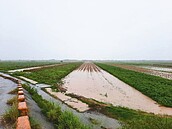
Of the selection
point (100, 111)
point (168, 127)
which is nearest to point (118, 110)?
point (100, 111)

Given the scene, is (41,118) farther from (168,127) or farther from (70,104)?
(168,127)

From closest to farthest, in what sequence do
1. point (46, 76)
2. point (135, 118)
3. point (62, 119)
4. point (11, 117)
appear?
point (11, 117), point (62, 119), point (135, 118), point (46, 76)

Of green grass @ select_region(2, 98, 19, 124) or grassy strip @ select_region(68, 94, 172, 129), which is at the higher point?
green grass @ select_region(2, 98, 19, 124)

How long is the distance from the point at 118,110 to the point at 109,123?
1.68 m

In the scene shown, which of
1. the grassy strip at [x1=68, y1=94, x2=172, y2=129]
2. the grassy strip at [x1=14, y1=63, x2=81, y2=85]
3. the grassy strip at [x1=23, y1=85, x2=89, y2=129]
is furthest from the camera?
the grassy strip at [x1=14, y1=63, x2=81, y2=85]

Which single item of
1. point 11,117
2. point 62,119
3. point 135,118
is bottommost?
point 135,118

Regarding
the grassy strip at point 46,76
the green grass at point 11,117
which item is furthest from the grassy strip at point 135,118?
the grassy strip at point 46,76

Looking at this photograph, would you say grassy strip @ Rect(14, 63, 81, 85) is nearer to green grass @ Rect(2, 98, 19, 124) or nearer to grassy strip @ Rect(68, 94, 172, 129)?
grassy strip @ Rect(68, 94, 172, 129)

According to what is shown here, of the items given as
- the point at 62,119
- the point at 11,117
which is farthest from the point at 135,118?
the point at 11,117

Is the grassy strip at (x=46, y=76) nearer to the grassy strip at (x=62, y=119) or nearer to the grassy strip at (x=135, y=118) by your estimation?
the grassy strip at (x=135, y=118)

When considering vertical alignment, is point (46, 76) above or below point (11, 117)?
below

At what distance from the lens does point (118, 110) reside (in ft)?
30.1

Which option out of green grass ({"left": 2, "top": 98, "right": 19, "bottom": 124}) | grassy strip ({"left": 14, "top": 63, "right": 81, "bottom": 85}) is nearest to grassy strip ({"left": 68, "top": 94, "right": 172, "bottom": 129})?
green grass ({"left": 2, "top": 98, "right": 19, "bottom": 124})

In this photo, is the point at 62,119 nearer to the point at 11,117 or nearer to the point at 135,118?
the point at 11,117
